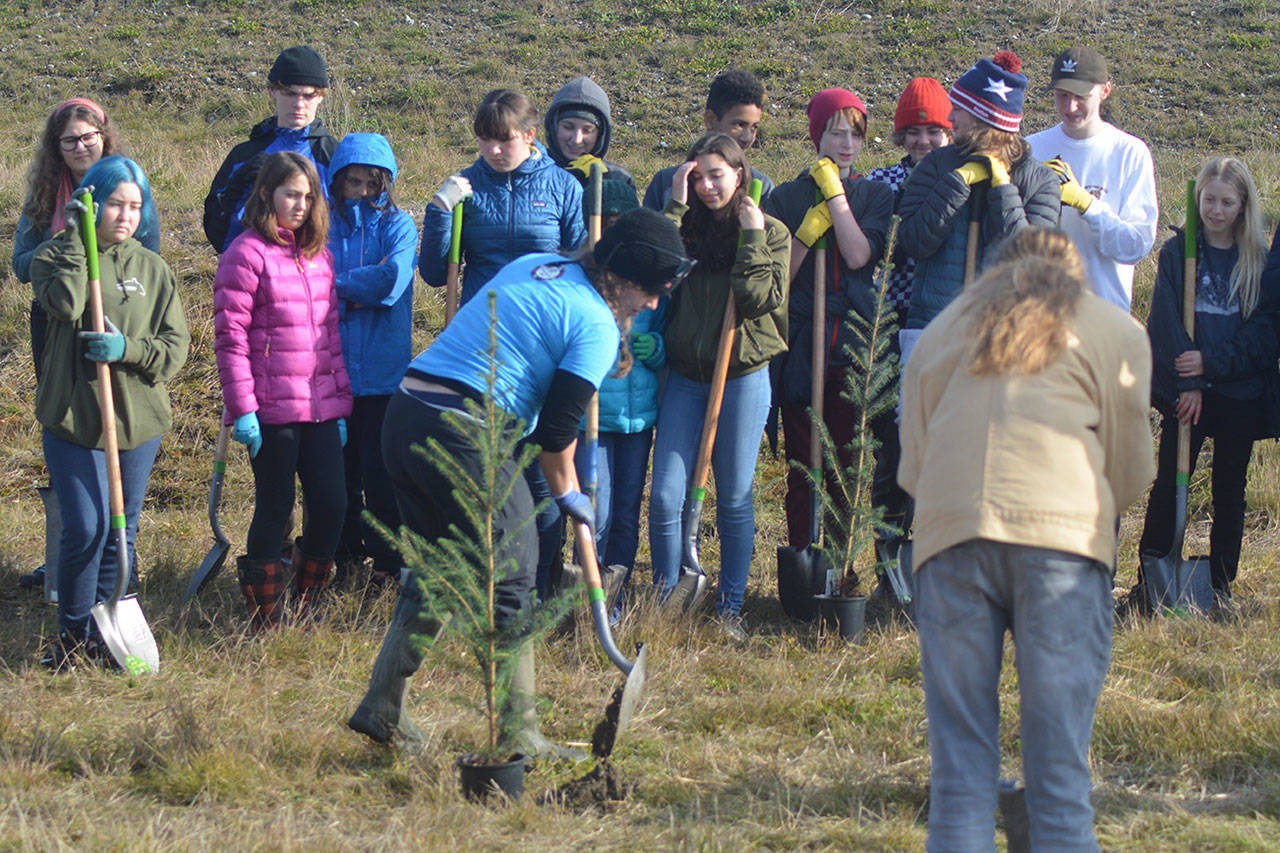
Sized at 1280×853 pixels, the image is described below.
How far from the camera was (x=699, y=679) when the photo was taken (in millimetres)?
4906

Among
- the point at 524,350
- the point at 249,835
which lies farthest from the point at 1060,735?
the point at 249,835

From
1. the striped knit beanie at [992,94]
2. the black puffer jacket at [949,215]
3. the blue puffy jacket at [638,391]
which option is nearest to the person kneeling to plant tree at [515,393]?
the blue puffy jacket at [638,391]

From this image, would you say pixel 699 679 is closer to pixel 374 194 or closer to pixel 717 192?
pixel 717 192

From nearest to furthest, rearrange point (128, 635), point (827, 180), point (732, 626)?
point (128, 635) < point (732, 626) < point (827, 180)

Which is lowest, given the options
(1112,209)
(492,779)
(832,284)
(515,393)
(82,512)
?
(492,779)

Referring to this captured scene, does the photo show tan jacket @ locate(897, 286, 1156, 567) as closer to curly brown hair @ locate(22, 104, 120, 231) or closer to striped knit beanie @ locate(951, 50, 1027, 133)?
striped knit beanie @ locate(951, 50, 1027, 133)

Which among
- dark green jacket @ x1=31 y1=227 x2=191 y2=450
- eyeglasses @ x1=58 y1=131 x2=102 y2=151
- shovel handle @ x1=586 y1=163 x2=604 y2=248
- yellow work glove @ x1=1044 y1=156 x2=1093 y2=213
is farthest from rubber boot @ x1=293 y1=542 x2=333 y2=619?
yellow work glove @ x1=1044 y1=156 x2=1093 y2=213

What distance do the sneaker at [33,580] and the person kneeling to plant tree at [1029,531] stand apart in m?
4.60

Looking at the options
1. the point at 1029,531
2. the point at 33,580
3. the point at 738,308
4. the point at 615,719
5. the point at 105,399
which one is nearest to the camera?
the point at 1029,531

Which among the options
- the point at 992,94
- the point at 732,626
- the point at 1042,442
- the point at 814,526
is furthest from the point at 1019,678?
the point at 992,94

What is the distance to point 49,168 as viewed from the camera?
212 inches

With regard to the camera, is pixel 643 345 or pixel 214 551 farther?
pixel 214 551

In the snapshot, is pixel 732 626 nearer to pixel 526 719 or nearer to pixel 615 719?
pixel 615 719

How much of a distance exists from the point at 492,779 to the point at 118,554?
2105 mm
